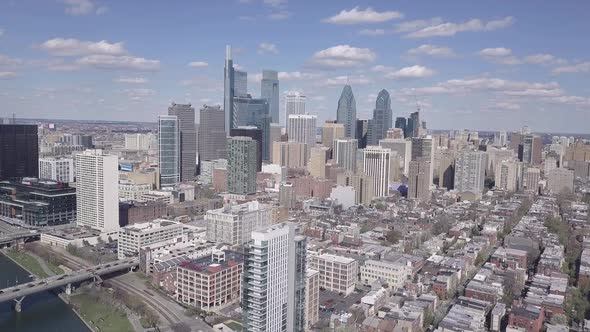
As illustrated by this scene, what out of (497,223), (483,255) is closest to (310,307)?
(483,255)

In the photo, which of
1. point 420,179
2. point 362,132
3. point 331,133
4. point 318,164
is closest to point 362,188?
point 420,179

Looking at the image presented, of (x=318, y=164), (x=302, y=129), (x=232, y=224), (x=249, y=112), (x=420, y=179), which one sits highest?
(x=249, y=112)

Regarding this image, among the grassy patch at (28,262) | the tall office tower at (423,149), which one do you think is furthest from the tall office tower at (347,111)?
the grassy patch at (28,262)

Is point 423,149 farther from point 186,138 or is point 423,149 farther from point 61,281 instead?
point 61,281

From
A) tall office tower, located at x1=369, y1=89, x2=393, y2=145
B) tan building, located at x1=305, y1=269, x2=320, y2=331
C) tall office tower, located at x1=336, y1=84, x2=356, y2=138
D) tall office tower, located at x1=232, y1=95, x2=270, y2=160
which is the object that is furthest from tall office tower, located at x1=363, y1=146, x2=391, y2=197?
tall office tower, located at x1=336, y1=84, x2=356, y2=138

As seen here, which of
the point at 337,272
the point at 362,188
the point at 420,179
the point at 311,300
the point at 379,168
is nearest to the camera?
the point at 311,300

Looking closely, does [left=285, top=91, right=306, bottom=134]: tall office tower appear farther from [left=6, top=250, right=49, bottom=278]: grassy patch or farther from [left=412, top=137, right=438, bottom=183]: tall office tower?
[left=6, top=250, right=49, bottom=278]: grassy patch
